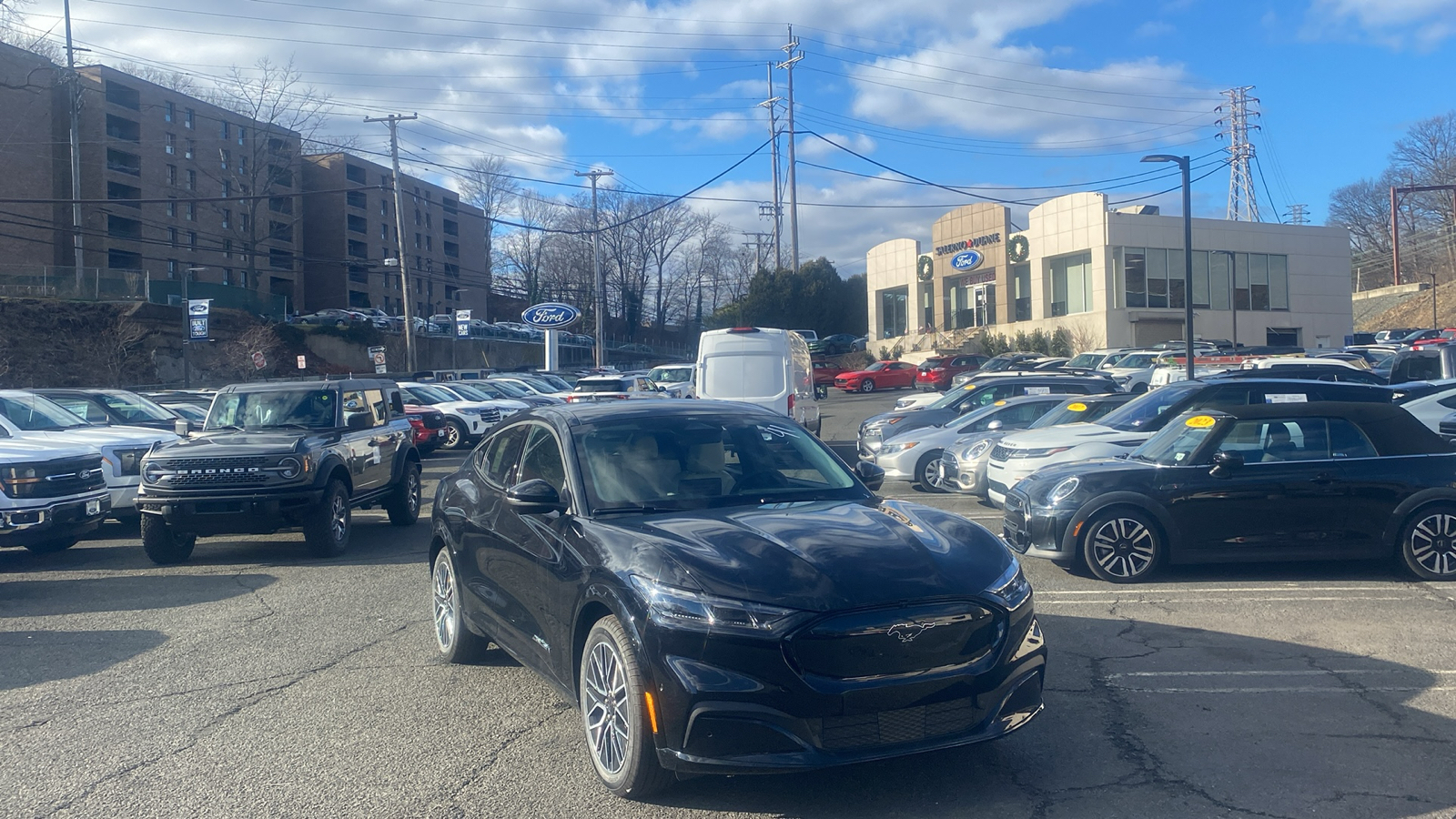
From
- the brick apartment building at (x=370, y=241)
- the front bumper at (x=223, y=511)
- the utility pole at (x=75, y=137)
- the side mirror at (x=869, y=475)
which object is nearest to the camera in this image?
the side mirror at (x=869, y=475)

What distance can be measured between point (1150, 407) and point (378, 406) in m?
9.21

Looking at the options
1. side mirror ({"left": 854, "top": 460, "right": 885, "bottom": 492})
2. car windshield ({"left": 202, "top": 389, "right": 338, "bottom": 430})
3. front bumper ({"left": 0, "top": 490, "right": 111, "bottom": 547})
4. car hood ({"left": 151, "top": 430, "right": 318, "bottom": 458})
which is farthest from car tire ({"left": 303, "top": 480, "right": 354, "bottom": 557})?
side mirror ({"left": 854, "top": 460, "right": 885, "bottom": 492})

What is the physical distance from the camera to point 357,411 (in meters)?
11.8

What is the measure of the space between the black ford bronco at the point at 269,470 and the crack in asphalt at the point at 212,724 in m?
3.33

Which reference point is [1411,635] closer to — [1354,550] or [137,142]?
[1354,550]

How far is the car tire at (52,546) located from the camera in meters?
10.5

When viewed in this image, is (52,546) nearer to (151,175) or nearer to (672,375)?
(672,375)

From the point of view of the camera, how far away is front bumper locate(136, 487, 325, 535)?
987 cm

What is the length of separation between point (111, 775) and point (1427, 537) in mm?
9206

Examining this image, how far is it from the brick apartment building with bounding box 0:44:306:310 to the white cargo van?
40350 millimetres

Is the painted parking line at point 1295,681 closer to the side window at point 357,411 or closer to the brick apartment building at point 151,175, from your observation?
the side window at point 357,411

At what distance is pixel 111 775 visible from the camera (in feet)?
15.6

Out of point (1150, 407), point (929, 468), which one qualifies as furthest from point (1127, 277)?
point (1150, 407)

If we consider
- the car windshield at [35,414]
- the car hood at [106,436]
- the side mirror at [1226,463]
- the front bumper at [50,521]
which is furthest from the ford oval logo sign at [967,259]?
the front bumper at [50,521]
